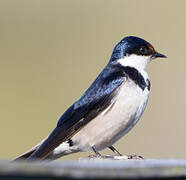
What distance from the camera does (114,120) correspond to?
3.03 metres

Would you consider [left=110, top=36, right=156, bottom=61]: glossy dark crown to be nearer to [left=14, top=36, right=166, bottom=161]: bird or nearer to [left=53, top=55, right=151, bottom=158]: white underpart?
[left=14, top=36, right=166, bottom=161]: bird

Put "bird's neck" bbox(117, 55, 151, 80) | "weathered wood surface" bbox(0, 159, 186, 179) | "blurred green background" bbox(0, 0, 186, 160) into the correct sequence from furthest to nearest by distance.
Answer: "blurred green background" bbox(0, 0, 186, 160)
"bird's neck" bbox(117, 55, 151, 80)
"weathered wood surface" bbox(0, 159, 186, 179)

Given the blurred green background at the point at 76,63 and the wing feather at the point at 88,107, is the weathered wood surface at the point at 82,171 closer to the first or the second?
the wing feather at the point at 88,107

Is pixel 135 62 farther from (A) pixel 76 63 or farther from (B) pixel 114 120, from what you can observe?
(A) pixel 76 63

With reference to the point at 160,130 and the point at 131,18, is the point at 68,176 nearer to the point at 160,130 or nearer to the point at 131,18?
the point at 160,130

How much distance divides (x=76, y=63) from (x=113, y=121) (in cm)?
402

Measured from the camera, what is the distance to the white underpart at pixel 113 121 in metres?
3.03

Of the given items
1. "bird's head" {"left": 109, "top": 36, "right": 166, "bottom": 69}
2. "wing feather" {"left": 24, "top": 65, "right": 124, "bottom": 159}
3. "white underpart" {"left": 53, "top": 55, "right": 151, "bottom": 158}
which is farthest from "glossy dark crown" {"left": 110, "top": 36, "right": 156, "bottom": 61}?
"white underpart" {"left": 53, "top": 55, "right": 151, "bottom": 158}

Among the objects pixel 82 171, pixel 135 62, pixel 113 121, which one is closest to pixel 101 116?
pixel 113 121

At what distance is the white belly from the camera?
9.95 ft

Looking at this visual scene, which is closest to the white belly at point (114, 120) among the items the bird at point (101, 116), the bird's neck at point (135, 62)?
the bird at point (101, 116)

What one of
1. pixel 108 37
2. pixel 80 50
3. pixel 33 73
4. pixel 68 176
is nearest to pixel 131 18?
pixel 108 37

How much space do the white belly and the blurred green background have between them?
83.3 inches

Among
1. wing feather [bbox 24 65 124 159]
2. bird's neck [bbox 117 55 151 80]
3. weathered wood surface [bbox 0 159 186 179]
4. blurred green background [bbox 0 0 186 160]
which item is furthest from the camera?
blurred green background [bbox 0 0 186 160]
